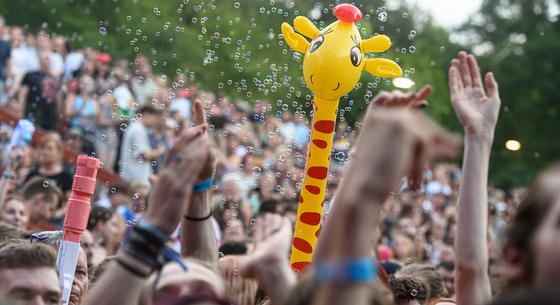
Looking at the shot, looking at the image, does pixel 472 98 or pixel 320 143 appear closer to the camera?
pixel 472 98

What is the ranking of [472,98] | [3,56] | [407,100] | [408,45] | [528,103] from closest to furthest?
Result: 1. [407,100]
2. [472,98]
3. [3,56]
4. [408,45]
5. [528,103]

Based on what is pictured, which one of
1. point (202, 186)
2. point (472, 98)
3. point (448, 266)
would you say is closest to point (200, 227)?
point (202, 186)

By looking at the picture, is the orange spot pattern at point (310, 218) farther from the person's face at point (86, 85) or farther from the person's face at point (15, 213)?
the person's face at point (86, 85)

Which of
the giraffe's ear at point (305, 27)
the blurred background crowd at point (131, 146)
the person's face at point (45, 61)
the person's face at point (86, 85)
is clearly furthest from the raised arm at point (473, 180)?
the person's face at point (45, 61)

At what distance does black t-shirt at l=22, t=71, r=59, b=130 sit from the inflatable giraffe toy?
7.38m

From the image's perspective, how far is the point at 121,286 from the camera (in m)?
2.90

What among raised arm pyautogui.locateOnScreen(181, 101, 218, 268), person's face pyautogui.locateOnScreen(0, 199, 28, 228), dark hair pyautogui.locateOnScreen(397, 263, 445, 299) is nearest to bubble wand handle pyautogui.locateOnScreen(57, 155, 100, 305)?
raised arm pyautogui.locateOnScreen(181, 101, 218, 268)

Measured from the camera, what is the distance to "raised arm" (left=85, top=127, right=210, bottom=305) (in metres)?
2.90

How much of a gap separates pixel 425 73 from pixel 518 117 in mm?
3619

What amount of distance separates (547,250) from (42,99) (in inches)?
424

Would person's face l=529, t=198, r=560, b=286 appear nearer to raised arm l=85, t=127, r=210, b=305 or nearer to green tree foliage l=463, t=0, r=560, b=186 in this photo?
raised arm l=85, t=127, r=210, b=305

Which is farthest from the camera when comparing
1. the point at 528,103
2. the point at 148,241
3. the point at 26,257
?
the point at 528,103

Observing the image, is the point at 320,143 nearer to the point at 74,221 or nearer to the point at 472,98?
the point at 74,221

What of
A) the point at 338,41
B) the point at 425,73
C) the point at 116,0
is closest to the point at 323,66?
the point at 338,41
